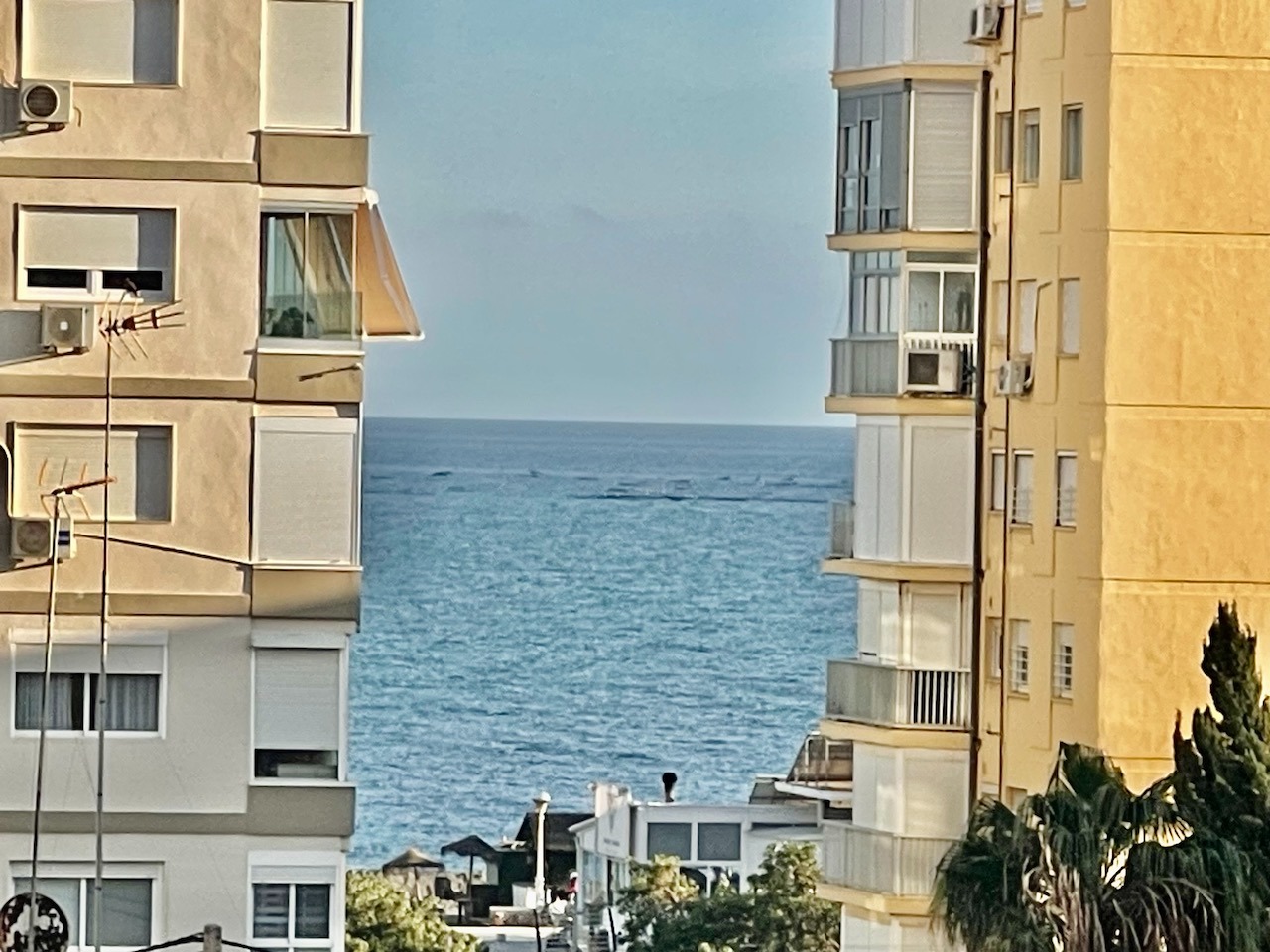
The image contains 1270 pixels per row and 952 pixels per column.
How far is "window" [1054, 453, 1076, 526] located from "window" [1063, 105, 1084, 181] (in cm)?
243

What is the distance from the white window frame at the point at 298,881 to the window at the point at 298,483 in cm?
176

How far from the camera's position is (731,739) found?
115 m

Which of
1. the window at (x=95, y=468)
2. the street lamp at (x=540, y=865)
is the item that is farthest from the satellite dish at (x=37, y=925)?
the street lamp at (x=540, y=865)

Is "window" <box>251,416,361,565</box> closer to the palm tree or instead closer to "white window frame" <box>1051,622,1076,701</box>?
the palm tree

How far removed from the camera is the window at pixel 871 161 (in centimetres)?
3453

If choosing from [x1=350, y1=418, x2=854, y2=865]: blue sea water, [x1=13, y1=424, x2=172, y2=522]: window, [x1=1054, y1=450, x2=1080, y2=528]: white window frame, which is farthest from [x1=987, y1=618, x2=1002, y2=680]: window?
[x1=350, y1=418, x2=854, y2=865]: blue sea water

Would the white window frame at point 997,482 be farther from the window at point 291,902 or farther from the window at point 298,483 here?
the window at point 291,902

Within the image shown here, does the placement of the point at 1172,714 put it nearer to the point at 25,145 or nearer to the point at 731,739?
the point at 25,145

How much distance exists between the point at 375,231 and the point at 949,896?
218 inches

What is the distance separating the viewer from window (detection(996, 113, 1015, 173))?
33.0 meters

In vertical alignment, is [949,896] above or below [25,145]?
below

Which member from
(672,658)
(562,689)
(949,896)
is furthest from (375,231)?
(672,658)

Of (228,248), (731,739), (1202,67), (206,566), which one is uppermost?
(1202,67)

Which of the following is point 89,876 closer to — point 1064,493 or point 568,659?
point 1064,493
